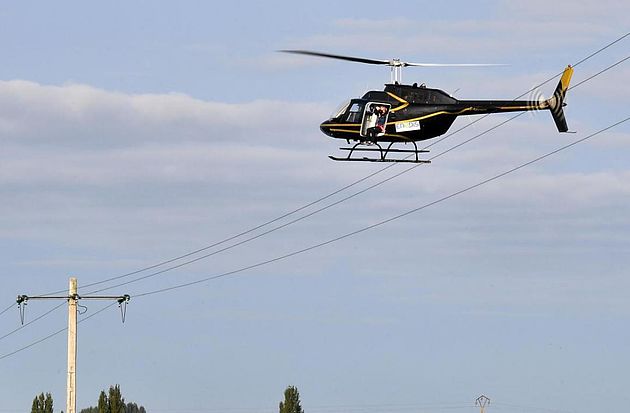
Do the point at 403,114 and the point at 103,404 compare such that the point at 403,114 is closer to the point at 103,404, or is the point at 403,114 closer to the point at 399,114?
the point at 399,114

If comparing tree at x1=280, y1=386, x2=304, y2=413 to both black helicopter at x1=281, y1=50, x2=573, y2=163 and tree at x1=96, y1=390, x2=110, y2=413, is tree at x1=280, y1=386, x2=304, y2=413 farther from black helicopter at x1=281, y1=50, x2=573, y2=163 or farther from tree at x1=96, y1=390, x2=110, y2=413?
black helicopter at x1=281, y1=50, x2=573, y2=163

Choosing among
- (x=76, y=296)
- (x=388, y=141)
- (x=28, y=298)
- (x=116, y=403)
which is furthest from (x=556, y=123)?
(x=116, y=403)

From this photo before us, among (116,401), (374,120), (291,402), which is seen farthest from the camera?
(291,402)

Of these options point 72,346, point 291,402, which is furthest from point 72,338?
point 291,402

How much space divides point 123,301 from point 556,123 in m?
24.9

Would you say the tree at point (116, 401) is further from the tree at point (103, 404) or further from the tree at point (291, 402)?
the tree at point (291, 402)

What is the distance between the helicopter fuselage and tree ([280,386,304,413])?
194 feet

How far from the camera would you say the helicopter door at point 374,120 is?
51500mm

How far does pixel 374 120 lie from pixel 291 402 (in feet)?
200

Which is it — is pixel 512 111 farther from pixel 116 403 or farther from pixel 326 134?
pixel 116 403

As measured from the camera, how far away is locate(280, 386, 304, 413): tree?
4309 inches

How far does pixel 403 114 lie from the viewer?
51.8 metres

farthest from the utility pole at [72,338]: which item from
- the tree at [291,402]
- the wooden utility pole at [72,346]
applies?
the tree at [291,402]

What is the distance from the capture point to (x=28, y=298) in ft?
227
